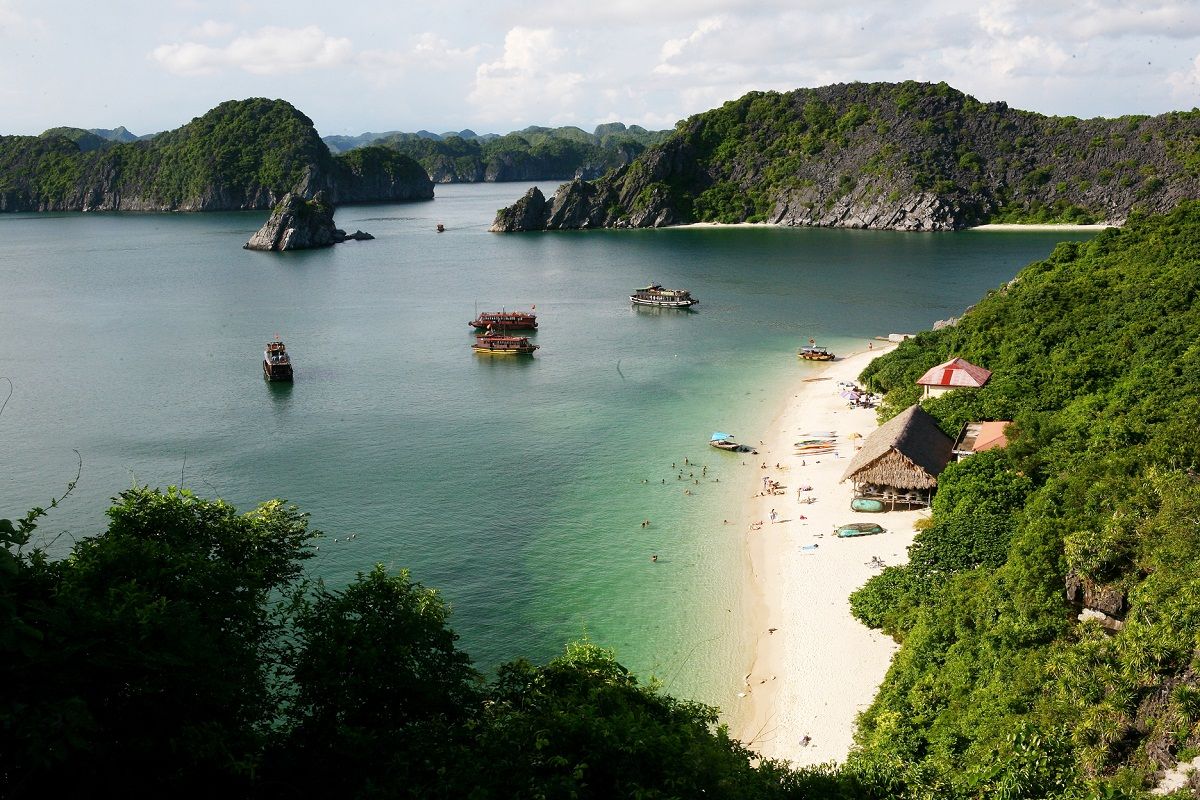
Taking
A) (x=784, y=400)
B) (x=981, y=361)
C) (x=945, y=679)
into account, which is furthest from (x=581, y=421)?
(x=945, y=679)

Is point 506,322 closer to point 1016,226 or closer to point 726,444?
point 726,444

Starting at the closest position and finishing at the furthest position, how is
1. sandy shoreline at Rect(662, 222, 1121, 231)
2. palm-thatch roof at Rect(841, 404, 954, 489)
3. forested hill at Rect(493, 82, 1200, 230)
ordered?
palm-thatch roof at Rect(841, 404, 954, 489)
sandy shoreline at Rect(662, 222, 1121, 231)
forested hill at Rect(493, 82, 1200, 230)

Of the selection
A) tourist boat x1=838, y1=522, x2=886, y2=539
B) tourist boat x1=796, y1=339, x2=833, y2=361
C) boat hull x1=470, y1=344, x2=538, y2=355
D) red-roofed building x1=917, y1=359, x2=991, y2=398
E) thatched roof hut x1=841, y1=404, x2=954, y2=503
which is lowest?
tourist boat x1=838, y1=522, x2=886, y2=539

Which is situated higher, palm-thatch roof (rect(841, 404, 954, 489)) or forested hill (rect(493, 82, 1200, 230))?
forested hill (rect(493, 82, 1200, 230))

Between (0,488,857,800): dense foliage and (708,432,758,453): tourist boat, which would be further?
(708,432,758,453): tourist boat

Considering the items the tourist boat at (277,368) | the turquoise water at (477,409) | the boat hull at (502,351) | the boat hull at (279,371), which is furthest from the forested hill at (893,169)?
the boat hull at (279,371)

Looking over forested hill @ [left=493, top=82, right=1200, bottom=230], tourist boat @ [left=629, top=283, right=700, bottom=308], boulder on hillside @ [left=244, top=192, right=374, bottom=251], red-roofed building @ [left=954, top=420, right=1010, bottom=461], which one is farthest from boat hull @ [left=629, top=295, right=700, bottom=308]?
forested hill @ [left=493, top=82, right=1200, bottom=230]

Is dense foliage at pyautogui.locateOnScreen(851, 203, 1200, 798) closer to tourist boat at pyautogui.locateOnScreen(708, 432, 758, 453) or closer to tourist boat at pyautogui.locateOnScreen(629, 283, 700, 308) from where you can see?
tourist boat at pyautogui.locateOnScreen(708, 432, 758, 453)
